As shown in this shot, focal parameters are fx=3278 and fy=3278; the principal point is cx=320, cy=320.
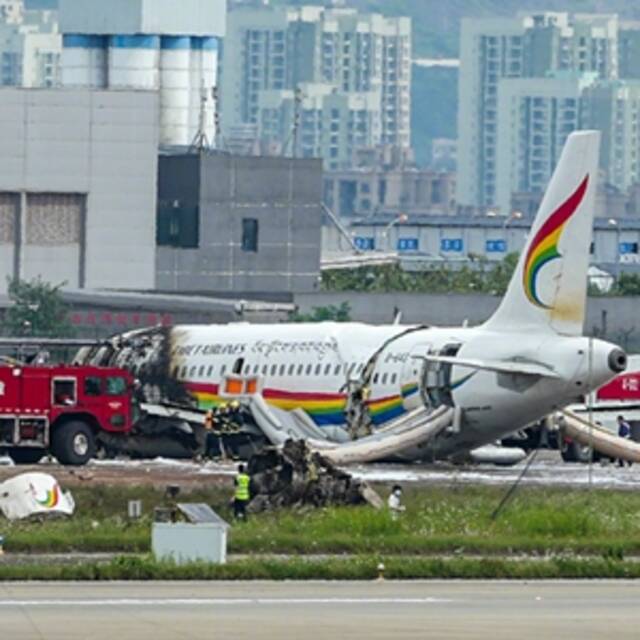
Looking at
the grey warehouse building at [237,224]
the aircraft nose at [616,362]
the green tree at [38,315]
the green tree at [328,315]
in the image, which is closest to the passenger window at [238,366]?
the aircraft nose at [616,362]

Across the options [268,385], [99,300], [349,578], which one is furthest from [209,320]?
[349,578]

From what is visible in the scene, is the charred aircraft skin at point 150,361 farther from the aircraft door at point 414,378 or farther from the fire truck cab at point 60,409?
the aircraft door at point 414,378

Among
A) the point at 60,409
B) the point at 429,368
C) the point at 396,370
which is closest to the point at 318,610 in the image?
the point at 429,368

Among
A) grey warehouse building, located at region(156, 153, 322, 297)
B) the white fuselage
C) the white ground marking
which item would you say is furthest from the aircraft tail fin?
grey warehouse building, located at region(156, 153, 322, 297)

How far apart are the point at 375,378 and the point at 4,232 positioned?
7981 centimetres

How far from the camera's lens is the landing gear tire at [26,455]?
81.2 metres

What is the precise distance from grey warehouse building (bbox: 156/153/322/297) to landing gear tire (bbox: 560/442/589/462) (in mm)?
75385

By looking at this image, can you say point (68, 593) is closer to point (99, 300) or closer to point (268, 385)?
point (268, 385)

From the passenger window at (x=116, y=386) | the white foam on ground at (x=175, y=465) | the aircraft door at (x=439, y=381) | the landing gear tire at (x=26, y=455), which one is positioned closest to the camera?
the white foam on ground at (x=175, y=465)

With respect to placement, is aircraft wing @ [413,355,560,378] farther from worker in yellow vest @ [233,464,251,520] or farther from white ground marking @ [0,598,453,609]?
white ground marking @ [0,598,453,609]

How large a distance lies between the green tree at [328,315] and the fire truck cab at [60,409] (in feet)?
184

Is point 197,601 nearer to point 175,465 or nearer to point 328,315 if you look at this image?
point 175,465

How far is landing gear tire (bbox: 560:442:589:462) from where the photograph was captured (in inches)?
3441

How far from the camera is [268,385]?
85750mm
